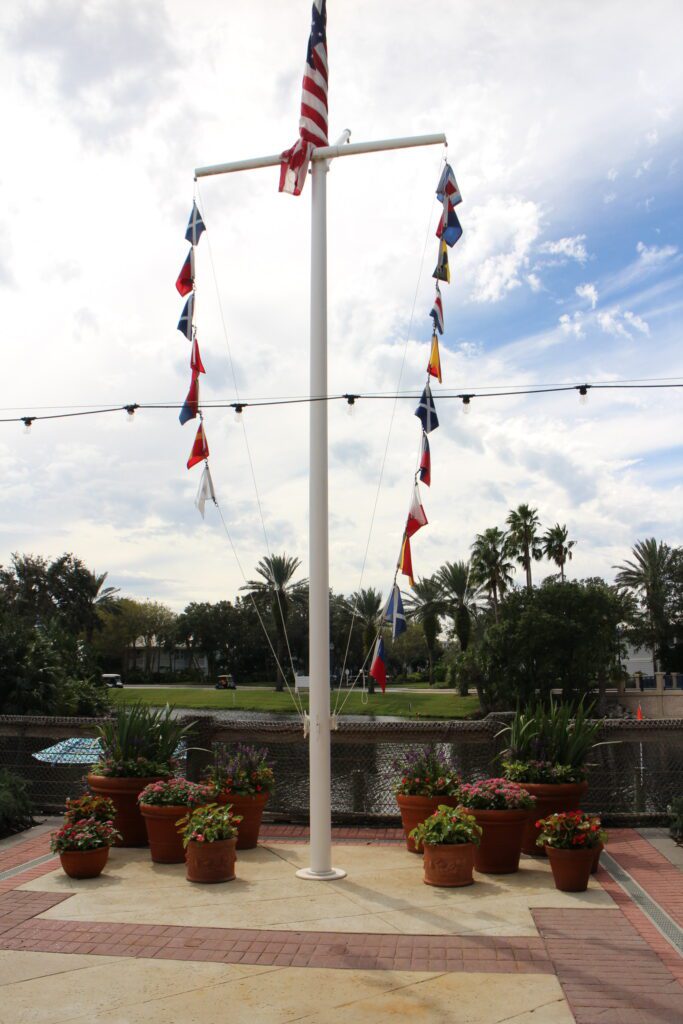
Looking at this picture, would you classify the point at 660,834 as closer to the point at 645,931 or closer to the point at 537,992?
the point at 645,931

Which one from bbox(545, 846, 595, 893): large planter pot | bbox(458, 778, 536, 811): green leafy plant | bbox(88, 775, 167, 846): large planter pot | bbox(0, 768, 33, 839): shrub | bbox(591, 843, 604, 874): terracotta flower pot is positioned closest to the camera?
bbox(545, 846, 595, 893): large planter pot

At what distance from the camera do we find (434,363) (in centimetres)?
825

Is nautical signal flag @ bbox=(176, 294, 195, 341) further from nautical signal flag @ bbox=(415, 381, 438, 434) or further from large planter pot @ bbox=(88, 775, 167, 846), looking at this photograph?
large planter pot @ bbox=(88, 775, 167, 846)

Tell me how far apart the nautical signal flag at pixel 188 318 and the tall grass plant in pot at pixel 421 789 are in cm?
466

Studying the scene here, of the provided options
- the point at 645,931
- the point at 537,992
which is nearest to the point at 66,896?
the point at 537,992

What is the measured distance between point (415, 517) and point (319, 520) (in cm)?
94

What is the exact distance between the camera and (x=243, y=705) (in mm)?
54000

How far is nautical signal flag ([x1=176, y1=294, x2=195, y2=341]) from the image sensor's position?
8758 millimetres

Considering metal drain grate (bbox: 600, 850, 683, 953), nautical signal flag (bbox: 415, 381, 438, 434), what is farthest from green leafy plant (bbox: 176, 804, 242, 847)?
nautical signal flag (bbox: 415, 381, 438, 434)

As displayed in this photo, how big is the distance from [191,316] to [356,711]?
4441 cm

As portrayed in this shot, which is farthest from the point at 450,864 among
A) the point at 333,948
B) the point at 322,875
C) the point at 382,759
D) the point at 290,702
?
the point at 290,702

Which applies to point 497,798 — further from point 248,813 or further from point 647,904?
point 248,813

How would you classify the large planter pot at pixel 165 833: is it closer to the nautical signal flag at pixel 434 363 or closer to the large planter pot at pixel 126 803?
the large planter pot at pixel 126 803

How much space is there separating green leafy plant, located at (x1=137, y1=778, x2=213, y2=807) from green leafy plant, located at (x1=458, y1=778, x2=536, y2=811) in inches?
88.6
